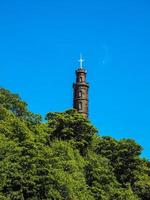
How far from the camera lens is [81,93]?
9956 cm

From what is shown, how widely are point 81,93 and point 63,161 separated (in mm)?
45019

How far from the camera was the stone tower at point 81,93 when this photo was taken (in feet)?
321

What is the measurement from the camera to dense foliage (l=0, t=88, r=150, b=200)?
48.6 m

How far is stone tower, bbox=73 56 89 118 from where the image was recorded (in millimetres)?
97750

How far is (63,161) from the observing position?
2168 inches

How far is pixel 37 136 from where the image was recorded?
194ft

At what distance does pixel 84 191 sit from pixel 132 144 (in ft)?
47.8

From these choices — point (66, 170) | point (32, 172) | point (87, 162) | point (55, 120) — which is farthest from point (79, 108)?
point (32, 172)

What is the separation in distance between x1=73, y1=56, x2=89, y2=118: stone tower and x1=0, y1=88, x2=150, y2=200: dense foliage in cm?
2448

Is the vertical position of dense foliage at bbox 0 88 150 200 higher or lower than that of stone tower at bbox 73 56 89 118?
lower

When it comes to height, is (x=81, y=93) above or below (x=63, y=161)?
above

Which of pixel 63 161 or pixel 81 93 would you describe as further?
pixel 81 93

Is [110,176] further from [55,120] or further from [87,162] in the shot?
[55,120]

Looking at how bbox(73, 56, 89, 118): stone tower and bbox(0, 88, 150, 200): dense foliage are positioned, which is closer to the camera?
bbox(0, 88, 150, 200): dense foliage
